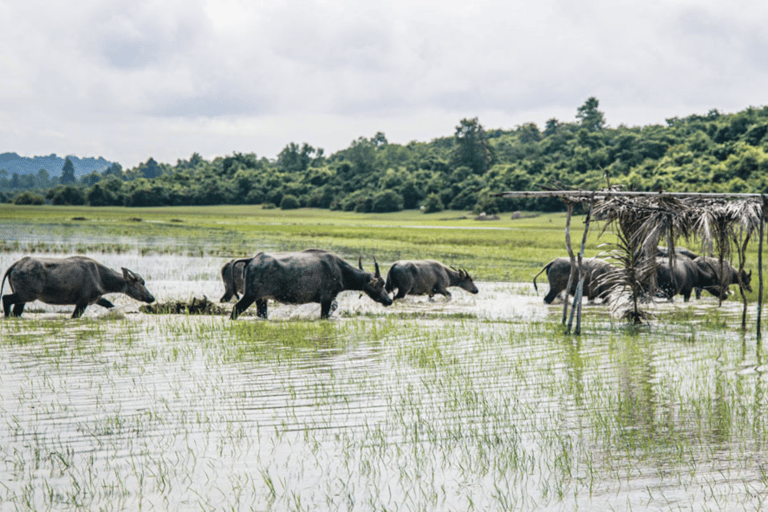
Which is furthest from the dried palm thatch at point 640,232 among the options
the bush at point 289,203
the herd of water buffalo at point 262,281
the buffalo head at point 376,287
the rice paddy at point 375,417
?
the bush at point 289,203

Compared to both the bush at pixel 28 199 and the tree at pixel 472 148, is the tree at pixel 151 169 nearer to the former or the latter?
the bush at pixel 28 199

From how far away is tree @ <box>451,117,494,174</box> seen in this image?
97.6 metres

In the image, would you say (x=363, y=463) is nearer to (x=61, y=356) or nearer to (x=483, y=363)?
(x=483, y=363)

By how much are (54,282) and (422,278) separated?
23.5 ft

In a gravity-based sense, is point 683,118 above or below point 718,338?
above

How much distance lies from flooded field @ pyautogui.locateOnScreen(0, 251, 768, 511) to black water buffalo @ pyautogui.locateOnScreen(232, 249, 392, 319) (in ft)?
2.24

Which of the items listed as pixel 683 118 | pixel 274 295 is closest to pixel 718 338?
pixel 274 295

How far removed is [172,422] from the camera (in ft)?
20.6

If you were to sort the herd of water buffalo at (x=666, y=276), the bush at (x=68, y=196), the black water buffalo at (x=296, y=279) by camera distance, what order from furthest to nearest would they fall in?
the bush at (x=68, y=196)
the herd of water buffalo at (x=666, y=276)
the black water buffalo at (x=296, y=279)

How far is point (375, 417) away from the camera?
6516mm

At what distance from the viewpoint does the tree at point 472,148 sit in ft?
320

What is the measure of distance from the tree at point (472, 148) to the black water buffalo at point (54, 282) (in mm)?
87089

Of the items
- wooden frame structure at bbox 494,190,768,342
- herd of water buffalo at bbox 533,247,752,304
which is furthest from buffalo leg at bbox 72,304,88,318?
herd of water buffalo at bbox 533,247,752,304

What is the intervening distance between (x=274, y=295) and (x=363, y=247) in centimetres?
1973
